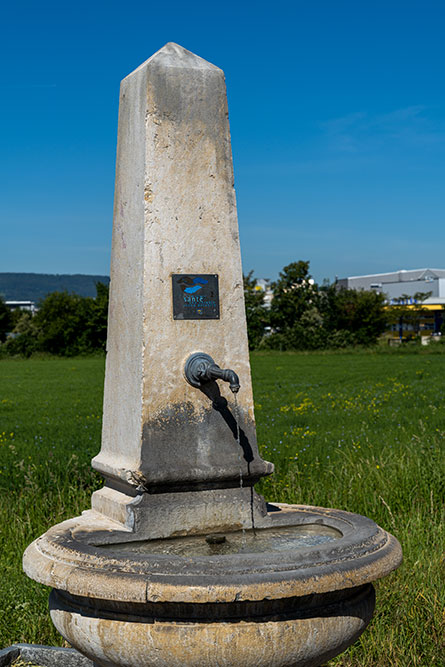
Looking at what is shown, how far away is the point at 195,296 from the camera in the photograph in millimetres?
4223

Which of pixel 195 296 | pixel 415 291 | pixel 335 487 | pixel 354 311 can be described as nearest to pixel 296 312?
pixel 354 311

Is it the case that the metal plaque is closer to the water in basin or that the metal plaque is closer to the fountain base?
the water in basin

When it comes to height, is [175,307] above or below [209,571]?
above

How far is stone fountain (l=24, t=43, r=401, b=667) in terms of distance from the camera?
3381 mm

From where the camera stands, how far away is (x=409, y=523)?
6.72m

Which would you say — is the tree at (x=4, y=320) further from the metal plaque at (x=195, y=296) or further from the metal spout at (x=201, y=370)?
the metal spout at (x=201, y=370)

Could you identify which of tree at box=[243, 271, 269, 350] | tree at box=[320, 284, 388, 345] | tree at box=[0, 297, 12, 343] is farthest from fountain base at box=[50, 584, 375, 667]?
tree at box=[0, 297, 12, 343]

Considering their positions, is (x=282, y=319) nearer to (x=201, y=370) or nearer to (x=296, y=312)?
(x=296, y=312)

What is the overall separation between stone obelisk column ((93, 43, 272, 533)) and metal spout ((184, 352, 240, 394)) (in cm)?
4

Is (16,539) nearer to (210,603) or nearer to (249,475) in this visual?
(249,475)

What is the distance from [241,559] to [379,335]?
6165 cm

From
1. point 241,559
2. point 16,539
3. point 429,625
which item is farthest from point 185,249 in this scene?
point 16,539

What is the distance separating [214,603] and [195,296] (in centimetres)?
170

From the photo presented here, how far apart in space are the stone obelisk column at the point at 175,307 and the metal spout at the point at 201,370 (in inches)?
1.5
